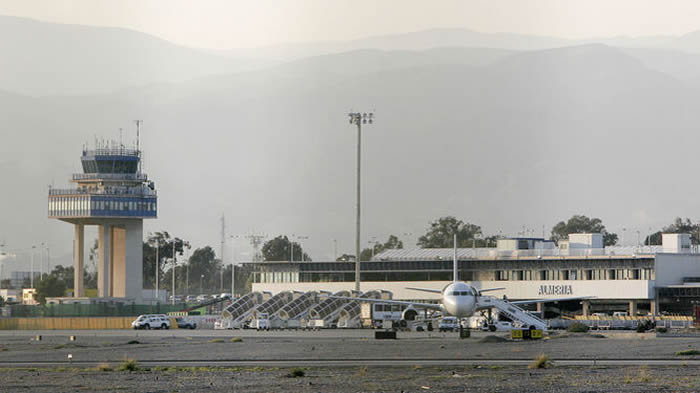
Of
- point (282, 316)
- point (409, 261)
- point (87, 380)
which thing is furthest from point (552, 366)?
point (409, 261)

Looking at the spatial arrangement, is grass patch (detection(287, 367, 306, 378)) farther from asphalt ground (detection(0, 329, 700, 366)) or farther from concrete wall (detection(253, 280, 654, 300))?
concrete wall (detection(253, 280, 654, 300))

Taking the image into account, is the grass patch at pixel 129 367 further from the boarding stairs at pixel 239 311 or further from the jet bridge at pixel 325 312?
the jet bridge at pixel 325 312

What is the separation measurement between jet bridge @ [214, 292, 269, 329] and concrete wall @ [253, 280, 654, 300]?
26.4 meters

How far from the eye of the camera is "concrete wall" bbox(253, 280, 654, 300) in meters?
170

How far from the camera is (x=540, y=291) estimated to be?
179500mm

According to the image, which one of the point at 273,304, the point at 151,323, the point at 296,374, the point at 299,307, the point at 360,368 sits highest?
the point at 296,374

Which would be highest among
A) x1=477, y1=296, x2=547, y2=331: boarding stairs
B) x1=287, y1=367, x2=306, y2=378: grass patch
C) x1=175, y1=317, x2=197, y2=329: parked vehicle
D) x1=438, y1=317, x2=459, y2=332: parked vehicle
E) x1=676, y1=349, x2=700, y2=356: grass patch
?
x1=287, y1=367, x2=306, y2=378: grass patch

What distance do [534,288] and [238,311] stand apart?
50.4 metres

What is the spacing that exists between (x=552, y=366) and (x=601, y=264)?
400 ft

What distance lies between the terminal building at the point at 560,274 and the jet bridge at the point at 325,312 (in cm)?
2953

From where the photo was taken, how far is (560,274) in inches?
7028

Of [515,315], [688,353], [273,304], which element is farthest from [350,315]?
[688,353]

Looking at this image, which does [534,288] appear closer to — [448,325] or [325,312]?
[325,312]

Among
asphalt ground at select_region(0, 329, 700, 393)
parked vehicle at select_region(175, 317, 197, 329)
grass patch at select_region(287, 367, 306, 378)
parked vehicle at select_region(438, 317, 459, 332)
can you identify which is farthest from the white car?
grass patch at select_region(287, 367, 306, 378)
